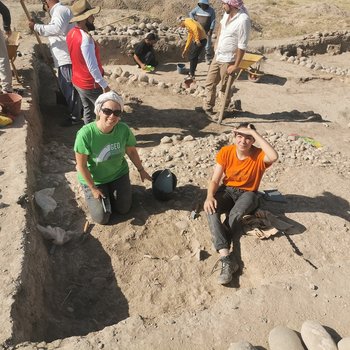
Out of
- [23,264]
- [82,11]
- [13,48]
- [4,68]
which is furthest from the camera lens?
[13,48]

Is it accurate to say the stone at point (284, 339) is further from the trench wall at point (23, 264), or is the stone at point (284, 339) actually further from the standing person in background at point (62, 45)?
the standing person in background at point (62, 45)

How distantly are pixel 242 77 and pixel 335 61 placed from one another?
4.32m

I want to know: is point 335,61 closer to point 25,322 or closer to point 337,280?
point 337,280

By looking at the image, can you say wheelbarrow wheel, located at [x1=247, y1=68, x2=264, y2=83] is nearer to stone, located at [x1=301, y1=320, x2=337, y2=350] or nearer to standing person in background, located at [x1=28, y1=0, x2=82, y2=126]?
standing person in background, located at [x1=28, y1=0, x2=82, y2=126]

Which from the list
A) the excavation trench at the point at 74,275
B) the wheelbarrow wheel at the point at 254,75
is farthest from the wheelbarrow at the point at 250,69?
the excavation trench at the point at 74,275

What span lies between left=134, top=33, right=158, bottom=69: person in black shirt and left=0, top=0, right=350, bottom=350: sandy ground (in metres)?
3.92

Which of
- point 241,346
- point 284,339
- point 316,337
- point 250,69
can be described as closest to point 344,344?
point 316,337

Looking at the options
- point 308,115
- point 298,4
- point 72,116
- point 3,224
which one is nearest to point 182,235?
point 3,224

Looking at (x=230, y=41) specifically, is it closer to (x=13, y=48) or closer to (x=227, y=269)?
(x=13, y=48)

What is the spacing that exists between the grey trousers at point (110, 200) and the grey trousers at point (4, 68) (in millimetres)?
2636

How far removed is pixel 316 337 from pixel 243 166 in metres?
1.74

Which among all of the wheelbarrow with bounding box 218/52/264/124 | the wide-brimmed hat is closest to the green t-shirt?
the wide-brimmed hat

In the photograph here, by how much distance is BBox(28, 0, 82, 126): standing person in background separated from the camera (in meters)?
5.69

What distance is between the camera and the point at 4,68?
18.8ft
